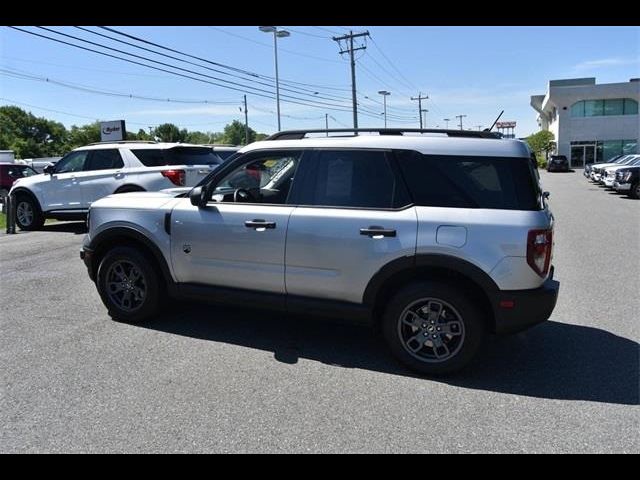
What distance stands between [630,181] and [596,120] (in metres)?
37.0

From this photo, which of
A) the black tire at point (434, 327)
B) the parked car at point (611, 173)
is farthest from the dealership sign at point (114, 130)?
the black tire at point (434, 327)

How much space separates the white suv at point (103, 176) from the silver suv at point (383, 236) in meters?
5.87

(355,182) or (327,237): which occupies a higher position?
(355,182)

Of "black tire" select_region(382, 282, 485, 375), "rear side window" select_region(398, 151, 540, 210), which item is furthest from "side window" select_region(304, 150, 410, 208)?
"black tire" select_region(382, 282, 485, 375)

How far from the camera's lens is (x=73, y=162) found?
11.4m

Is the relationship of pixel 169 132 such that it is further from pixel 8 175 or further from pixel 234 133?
pixel 8 175

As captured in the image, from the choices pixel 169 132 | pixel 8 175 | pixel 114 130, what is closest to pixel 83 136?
pixel 169 132

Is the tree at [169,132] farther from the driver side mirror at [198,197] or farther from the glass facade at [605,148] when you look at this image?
the driver side mirror at [198,197]

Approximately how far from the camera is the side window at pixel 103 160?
10906 millimetres

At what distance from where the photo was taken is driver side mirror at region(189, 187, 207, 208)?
4719mm

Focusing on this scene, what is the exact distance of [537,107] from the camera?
2832 inches
